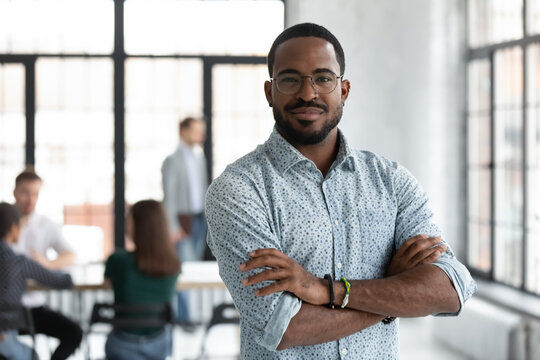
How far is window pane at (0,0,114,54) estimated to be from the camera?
6.82 m

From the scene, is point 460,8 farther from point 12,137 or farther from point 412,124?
point 12,137

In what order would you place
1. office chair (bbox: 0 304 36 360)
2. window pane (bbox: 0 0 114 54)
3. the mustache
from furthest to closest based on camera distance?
window pane (bbox: 0 0 114 54) → office chair (bbox: 0 304 36 360) → the mustache

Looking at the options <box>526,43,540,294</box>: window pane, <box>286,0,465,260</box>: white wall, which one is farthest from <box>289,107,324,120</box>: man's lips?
<box>286,0,465,260</box>: white wall

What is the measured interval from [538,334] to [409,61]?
2.69 m

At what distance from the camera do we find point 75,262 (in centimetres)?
470

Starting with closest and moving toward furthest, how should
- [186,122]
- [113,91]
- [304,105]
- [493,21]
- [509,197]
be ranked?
[304,105], [509,197], [493,21], [186,122], [113,91]

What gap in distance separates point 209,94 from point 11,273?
3460mm

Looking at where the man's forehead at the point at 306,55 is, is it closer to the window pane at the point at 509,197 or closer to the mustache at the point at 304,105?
the mustache at the point at 304,105

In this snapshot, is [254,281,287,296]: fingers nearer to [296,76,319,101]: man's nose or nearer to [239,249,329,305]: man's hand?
[239,249,329,305]: man's hand

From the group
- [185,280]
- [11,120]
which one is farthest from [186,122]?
[185,280]

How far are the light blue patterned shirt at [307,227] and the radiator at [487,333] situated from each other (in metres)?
3.49

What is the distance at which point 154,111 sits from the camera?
7.02 m

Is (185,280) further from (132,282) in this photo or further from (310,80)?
(310,80)

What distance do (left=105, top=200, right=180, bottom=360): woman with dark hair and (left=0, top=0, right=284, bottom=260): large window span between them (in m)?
3.08
